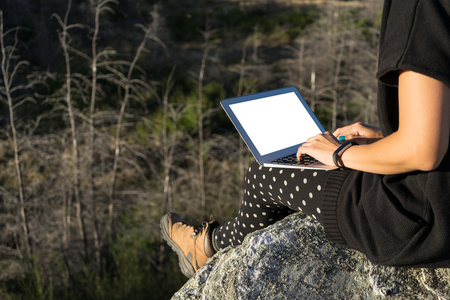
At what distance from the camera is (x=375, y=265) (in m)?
1.34

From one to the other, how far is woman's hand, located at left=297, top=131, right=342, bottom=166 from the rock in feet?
0.92

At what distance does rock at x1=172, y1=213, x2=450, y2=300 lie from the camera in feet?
4.24

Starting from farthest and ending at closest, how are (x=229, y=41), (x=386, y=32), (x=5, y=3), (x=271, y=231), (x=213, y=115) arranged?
(x=229, y=41), (x=213, y=115), (x=5, y=3), (x=271, y=231), (x=386, y=32)

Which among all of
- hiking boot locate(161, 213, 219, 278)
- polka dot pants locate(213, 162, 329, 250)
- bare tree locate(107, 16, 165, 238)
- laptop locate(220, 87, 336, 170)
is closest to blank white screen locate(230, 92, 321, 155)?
laptop locate(220, 87, 336, 170)

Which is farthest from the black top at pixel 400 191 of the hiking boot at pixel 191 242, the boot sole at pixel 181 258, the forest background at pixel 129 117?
the forest background at pixel 129 117

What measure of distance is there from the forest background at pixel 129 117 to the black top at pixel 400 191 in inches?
118

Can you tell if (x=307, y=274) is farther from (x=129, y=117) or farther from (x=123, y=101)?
(x=129, y=117)

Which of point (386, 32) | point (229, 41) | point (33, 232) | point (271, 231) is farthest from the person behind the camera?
point (229, 41)

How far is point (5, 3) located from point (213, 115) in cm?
446

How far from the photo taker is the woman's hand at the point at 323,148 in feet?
4.25

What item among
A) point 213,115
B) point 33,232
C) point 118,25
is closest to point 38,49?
point 118,25

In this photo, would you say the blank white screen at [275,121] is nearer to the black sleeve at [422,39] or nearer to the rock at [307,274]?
the rock at [307,274]

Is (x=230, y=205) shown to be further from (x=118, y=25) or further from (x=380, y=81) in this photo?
(x=118, y=25)

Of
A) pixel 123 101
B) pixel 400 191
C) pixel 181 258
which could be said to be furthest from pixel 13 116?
pixel 400 191
